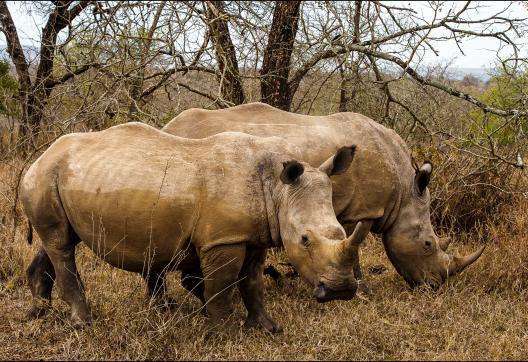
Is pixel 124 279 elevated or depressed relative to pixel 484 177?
depressed

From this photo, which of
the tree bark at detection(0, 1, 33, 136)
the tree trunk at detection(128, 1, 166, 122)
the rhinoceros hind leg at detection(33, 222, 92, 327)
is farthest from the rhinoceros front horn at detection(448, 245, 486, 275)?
the tree bark at detection(0, 1, 33, 136)

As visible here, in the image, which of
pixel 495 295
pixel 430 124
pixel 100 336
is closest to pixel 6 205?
Answer: pixel 100 336

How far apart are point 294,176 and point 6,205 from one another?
513 cm

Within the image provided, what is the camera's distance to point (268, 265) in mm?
6875

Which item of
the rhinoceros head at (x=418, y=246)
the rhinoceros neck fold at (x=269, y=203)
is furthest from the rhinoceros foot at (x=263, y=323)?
the rhinoceros head at (x=418, y=246)

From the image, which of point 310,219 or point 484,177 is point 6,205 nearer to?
point 310,219

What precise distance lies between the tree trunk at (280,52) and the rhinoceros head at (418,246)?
278 centimetres

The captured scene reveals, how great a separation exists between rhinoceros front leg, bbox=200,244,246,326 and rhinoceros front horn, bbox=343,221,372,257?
89 centimetres

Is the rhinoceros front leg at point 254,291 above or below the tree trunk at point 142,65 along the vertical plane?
below

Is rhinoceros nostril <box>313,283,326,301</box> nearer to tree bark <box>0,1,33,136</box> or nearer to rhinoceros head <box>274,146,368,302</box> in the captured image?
rhinoceros head <box>274,146,368,302</box>

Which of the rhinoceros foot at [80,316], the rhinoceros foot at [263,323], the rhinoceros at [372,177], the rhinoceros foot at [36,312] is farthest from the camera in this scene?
the rhinoceros at [372,177]

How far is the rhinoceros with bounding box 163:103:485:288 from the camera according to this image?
20.1 feet

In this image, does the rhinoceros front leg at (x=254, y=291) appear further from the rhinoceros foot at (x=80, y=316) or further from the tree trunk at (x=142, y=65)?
the tree trunk at (x=142, y=65)

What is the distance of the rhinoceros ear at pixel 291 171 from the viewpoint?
184 inches
